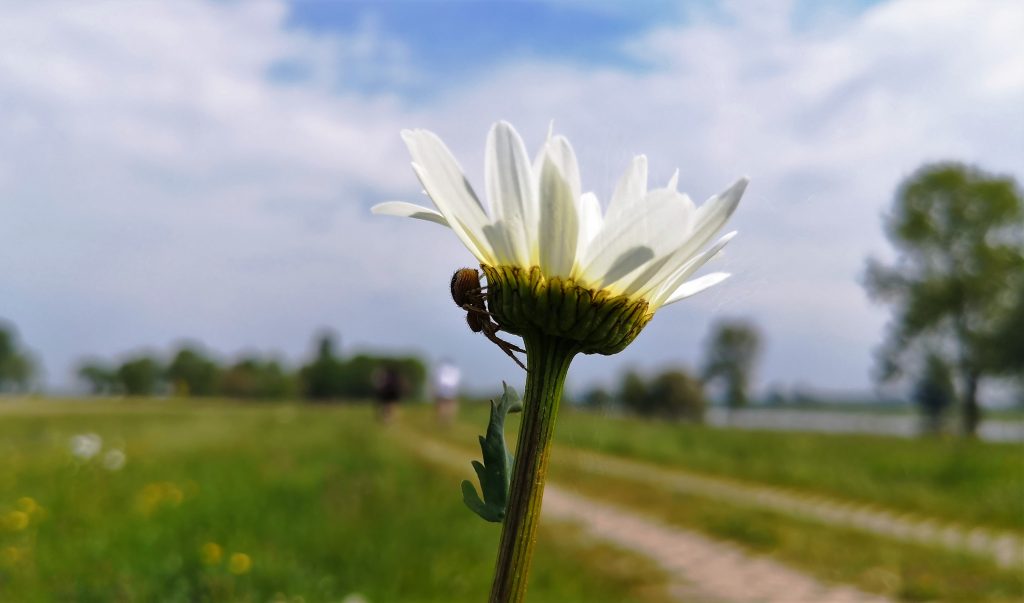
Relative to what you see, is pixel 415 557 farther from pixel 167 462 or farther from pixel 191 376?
pixel 191 376

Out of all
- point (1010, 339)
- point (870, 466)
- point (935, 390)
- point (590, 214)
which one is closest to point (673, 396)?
point (935, 390)

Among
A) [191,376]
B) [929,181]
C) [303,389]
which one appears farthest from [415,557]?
[191,376]

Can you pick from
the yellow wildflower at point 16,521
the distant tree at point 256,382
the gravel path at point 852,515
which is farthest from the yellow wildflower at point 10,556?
the distant tree at point 256,382

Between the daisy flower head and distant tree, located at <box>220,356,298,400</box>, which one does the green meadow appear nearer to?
the daisy flower head

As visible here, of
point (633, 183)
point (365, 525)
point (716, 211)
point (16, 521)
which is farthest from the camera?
point (365, 525)

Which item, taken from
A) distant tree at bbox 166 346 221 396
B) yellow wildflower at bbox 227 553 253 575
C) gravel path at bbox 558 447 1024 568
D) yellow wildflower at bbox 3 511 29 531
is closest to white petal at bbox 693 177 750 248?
yellow wildflower at bbox 227 553 253 575

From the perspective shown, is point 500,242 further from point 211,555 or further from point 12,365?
point 12,365
